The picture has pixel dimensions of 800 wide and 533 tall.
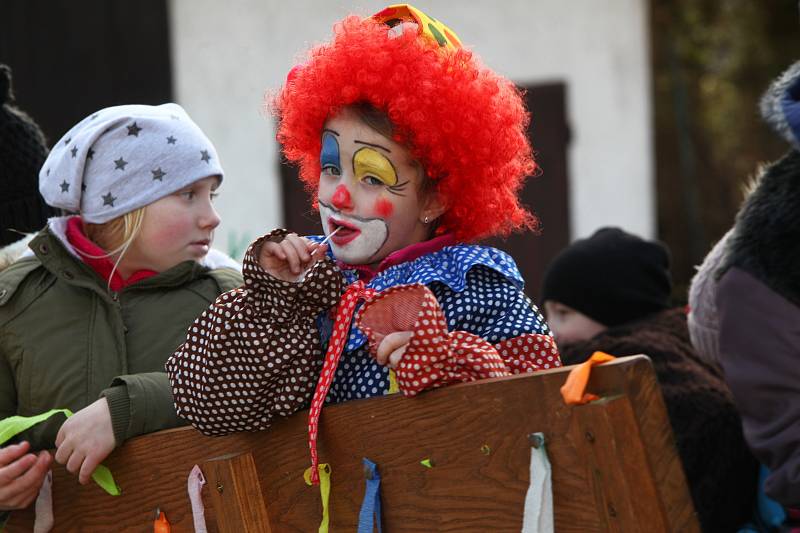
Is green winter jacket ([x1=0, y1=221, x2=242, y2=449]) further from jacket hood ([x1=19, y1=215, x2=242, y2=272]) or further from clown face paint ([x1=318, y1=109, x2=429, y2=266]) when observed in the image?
clown face paint ([x1=318, y1=109, x2=429, y2=266])

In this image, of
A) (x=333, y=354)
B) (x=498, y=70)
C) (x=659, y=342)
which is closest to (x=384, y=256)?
(x=333, y=354)

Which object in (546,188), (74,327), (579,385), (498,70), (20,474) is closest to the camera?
(579,385)

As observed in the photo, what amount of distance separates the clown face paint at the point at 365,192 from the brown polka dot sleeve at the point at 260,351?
0.60ft

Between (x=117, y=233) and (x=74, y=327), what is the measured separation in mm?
272

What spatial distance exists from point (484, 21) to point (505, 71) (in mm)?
344

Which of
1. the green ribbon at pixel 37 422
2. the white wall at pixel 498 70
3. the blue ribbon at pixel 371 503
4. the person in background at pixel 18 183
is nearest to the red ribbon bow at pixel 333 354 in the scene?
the blue ribbon at pixel 371 503

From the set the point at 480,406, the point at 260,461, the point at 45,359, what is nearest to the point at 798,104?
the point at 480,406

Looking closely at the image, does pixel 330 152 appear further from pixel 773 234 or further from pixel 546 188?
pixel 546 188

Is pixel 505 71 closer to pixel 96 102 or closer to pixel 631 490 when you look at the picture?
pixel 96 102

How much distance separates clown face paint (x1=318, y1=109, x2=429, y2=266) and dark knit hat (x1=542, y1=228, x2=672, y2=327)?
160cm

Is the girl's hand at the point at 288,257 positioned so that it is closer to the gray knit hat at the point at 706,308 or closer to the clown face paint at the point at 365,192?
the clown face paint at the point at 365,192

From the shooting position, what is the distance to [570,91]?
7.96 m

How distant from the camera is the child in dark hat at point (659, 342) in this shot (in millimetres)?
3139

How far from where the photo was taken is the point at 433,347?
2.04 meters
